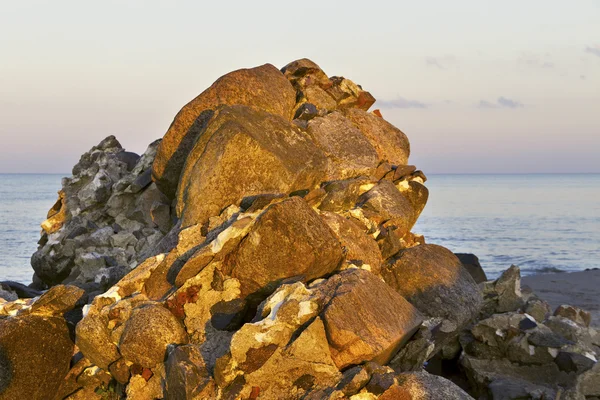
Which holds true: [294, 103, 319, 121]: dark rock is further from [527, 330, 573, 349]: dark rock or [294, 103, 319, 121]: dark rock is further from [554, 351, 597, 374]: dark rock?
[554, 351, 597, 374]: dark rock

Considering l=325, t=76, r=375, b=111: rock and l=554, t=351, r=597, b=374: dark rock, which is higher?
l=325, t=76, r=375, b=111: rock

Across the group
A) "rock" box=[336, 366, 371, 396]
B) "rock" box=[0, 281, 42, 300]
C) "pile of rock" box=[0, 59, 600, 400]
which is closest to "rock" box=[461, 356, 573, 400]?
"pile of rock" box=[0, 59, 600, 400]

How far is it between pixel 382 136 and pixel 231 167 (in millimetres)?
4675

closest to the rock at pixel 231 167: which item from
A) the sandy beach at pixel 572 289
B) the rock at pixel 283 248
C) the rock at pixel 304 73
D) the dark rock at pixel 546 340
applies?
the rock at pixel 283 248

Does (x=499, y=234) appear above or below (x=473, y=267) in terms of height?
below

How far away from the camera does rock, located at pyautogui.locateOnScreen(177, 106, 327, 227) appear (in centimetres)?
986

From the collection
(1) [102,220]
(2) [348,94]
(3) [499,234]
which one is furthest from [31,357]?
(3) [499,234]

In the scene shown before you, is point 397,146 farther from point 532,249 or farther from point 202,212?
point 532,249

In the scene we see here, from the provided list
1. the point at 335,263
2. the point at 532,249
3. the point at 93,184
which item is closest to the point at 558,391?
the point at 335,263

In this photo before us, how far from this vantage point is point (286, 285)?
26.6ft

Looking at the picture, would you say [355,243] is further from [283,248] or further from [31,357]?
[31,357]

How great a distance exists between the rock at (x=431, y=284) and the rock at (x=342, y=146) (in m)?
2.03

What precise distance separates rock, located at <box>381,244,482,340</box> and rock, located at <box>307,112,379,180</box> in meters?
2.03

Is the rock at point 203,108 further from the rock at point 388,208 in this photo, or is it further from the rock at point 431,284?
the rock at point 431,284
